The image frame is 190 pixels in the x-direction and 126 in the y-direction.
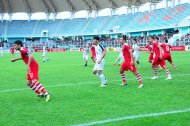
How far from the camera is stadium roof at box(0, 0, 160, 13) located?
78.4 m

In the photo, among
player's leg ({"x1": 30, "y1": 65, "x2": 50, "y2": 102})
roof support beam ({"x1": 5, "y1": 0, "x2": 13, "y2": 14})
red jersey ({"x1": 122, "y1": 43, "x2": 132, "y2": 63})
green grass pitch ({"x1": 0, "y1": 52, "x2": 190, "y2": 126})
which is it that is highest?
roof support beam ({"x1": 5, "y1": 0, "x2": 13, "y2": 14})

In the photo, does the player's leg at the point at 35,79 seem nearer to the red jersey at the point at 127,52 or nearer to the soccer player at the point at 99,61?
the soccer player at the point at 99,61

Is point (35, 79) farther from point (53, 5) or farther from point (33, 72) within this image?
point (53, 5)

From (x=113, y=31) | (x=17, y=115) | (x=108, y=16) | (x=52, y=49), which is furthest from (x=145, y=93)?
(x=108, y=16)

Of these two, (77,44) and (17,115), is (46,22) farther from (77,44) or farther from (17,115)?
(17,115)

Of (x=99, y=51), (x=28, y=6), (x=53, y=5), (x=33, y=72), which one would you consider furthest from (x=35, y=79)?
(x=53, y=5)

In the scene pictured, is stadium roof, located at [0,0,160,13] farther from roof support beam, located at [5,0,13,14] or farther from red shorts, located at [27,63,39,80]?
red shorts, located at [27,63,39,80]

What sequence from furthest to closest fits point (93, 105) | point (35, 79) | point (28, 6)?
point (28, 6)
point (35, 79)
point (93, 105)

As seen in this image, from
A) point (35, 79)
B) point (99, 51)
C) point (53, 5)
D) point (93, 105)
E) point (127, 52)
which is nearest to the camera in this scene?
point (93, 105)

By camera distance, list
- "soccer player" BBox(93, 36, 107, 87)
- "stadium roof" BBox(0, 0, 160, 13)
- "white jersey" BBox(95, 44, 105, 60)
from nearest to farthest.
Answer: "soccer player" BBox(93, 36, 107, 87) < "white jersey" BBox(95, 44, 105, 60) < "stadium roof" BBox(0, 0, 160, 13)

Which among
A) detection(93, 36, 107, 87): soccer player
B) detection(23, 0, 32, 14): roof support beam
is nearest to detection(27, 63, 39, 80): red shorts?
detection(93, 36, 107, 87): soccer player

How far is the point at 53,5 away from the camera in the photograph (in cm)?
8150

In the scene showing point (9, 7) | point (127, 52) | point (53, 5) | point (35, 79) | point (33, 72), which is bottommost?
point (35, 79)

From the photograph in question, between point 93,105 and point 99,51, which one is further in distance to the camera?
point 99,51
